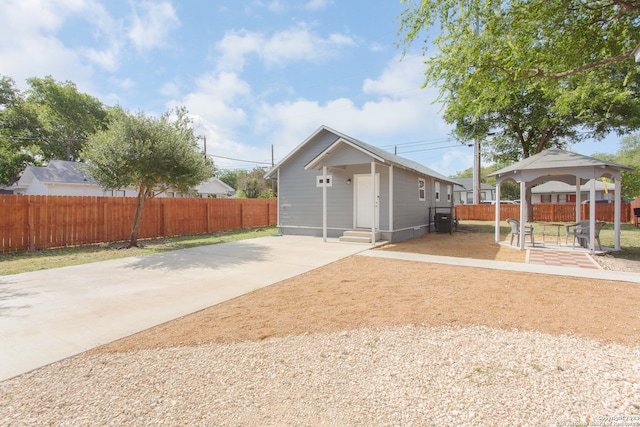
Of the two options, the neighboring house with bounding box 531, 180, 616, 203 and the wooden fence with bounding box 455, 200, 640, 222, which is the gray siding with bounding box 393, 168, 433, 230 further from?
the neighboring house with bounding box 531, 180, 616, 203

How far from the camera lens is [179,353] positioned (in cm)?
316

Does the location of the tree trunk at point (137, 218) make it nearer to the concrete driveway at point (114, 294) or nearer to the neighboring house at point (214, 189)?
the concrete driveway at point (114, 294)

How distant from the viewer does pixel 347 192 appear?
12492 millimetres

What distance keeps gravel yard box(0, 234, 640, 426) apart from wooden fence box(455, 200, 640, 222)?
69.0ft

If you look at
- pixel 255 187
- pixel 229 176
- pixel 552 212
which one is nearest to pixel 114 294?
pixel 552 212

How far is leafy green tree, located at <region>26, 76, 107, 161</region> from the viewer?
2755 centimetres

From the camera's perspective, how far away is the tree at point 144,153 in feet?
31.1

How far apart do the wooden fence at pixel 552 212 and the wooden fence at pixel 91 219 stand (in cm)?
1933

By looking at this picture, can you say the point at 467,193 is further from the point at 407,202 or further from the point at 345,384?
the point at 345,384

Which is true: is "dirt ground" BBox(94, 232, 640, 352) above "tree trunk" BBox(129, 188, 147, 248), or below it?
below

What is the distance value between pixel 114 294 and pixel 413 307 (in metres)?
4.98

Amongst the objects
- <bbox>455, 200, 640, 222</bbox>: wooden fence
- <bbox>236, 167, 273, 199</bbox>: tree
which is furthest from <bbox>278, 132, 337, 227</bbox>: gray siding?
<bbox>455, 200, 640, 222</bbox>: wooden fence

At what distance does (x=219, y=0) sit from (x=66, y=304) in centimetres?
991

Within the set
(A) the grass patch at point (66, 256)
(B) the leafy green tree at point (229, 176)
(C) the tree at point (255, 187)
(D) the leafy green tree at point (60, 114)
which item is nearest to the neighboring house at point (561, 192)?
(C) the tree at point (255, 187)
